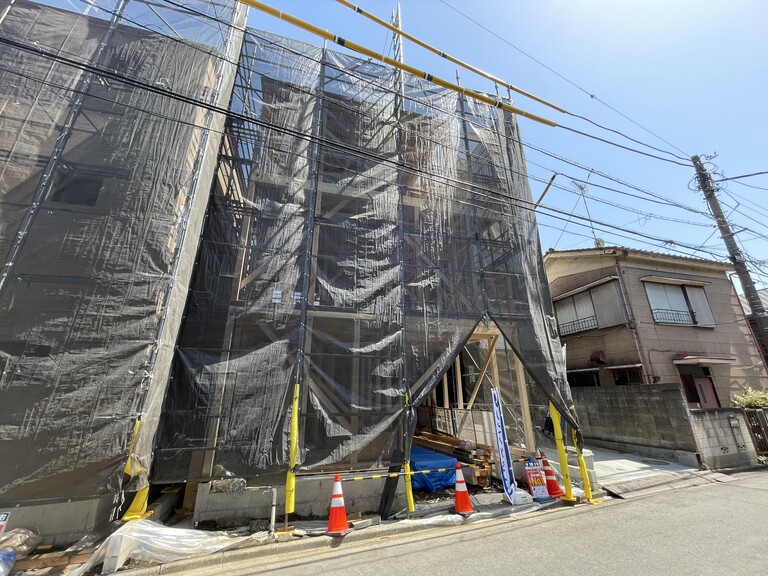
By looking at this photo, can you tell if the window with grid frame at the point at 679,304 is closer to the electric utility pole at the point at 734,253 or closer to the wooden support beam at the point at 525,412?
the electric utility pole at the point at 734,253

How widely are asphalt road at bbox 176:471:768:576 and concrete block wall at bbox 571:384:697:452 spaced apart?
125 inches

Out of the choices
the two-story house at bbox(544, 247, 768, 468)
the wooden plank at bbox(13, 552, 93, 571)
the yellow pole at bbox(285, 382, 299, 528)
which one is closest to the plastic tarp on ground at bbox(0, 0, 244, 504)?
the wooden plank at bbox(13, 552, 93, 571)

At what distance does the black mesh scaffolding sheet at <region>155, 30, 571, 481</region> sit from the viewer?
14.7ft

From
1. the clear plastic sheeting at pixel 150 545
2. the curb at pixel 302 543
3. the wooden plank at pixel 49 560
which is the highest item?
the clear plastic sheeting at pixel 150 545

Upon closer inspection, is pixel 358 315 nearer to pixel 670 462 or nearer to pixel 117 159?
pixel 117 159

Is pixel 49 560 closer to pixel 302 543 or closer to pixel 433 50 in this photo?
pixel 302 543

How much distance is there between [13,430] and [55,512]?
4.50 ft

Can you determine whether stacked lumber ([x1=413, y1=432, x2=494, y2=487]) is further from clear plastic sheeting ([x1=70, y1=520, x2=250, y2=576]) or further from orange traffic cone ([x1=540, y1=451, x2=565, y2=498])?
clear plastic sheeting ([x1=70, y1=520, x2=250, y2=576])

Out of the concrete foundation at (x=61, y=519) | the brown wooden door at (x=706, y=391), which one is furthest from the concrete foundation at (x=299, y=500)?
the brown wooden door at (x=706, y=391)

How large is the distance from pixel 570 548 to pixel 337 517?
9.62ft

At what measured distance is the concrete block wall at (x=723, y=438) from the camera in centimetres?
742

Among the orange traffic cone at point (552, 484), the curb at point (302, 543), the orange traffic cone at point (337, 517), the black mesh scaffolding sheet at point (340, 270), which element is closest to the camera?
the curb at point (302, 543)

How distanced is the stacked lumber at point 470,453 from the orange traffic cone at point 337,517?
3.15 m

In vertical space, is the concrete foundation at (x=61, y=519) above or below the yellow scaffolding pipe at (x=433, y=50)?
below
